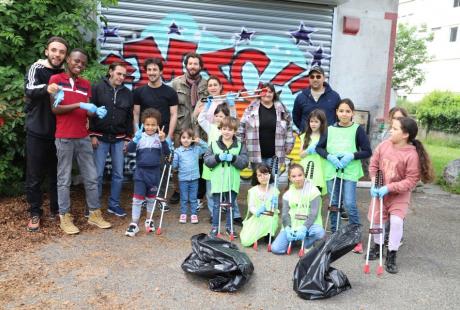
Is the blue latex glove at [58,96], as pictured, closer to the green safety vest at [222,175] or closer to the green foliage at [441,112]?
the green safety vest at [222,175]

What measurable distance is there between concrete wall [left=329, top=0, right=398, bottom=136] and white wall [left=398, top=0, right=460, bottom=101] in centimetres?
2458

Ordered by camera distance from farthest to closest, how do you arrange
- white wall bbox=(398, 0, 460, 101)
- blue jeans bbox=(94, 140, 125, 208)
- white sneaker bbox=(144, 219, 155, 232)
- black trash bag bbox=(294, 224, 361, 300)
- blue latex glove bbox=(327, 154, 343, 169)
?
1. white wall bbox=(398, 0, 460, 101)
2. blue jeans bbox=(94, 140, 125, 208)
3. white sneaker bbox=(144, 219, 155, 232)
4. blue latex glove bbox=(327, 154, 343, 169)
5. black trash bag bbox=(294, 224, 361, 300)

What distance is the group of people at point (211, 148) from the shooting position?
4688mm

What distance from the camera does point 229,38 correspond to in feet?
26.3

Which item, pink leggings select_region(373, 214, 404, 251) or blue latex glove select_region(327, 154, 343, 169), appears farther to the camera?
blue latex glove select_region(327, 154, 343, 169)

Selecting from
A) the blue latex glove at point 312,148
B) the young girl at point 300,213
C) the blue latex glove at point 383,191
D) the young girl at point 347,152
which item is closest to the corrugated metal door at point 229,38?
the blue latex glove at point 312,148

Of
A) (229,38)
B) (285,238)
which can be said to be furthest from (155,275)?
(229,38)

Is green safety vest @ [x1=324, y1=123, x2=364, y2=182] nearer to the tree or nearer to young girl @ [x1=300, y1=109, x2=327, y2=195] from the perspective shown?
young girl @ [x1=300, y1=109, x2=327, y2=195]

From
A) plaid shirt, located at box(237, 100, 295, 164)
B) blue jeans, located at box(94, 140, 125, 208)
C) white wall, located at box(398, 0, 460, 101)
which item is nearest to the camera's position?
blue jeans, located at box(94, 140, 125, 208)

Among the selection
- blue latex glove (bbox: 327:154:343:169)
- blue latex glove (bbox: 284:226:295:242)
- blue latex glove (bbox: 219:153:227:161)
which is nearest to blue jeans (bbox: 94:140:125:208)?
blue latex glove (bbox: 219:153:227:161)

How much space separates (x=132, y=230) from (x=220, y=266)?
1.65 m

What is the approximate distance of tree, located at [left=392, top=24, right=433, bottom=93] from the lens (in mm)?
31688

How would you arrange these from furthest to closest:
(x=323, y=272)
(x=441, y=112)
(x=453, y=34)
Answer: (x=453, y=34)
(x=441, y=112)
(x=323, y=272)

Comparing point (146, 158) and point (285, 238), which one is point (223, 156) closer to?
point (146, 158)
